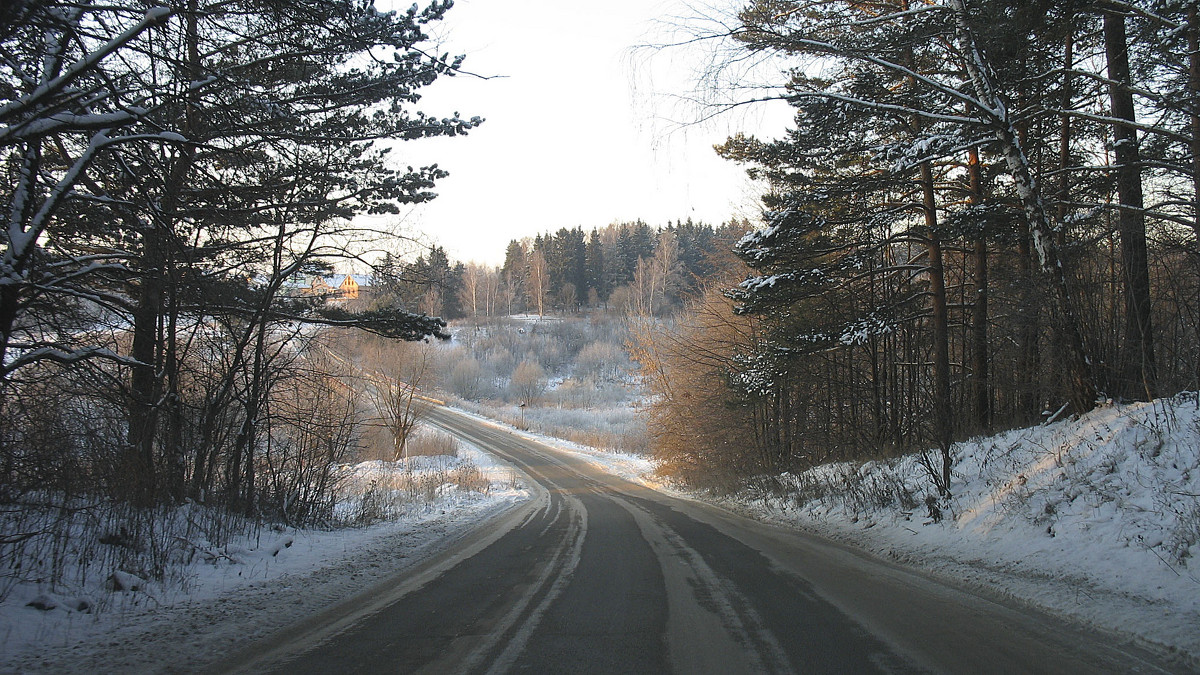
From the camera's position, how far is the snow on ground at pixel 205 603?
161 inches

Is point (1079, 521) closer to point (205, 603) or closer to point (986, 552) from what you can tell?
point (986, 552)

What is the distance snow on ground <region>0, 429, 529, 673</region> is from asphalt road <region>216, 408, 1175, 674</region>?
453 millimetres

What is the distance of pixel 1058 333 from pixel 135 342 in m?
13.3

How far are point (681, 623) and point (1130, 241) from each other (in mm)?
8229

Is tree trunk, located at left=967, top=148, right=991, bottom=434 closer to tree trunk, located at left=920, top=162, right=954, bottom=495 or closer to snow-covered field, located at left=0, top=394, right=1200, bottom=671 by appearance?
tree trunk, located at left=920, top=162, right=954, bottom=495

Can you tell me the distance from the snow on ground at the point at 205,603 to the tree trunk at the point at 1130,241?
990 cm

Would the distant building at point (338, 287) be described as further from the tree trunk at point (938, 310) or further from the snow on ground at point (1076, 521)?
the tree trunk at point (938, 310)

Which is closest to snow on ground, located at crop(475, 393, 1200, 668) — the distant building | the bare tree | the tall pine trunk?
the tall pine trunk

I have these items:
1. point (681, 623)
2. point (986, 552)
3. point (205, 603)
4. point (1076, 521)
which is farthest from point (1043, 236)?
point (205, 603)

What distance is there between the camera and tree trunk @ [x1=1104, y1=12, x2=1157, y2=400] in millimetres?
7945

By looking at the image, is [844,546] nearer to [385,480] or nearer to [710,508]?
[710,508]

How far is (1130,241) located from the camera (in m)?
8.23

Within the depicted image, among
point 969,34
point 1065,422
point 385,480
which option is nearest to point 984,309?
point 1065,422

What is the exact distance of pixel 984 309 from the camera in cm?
1289
